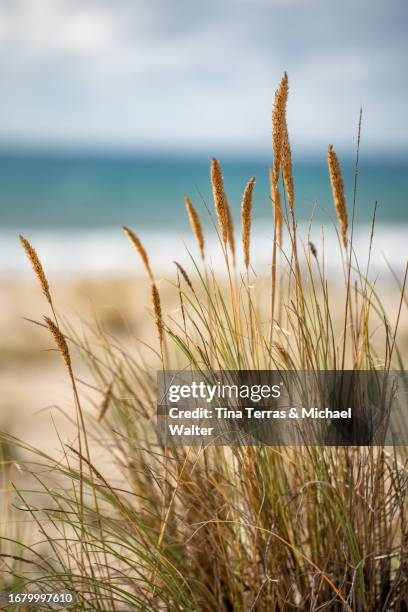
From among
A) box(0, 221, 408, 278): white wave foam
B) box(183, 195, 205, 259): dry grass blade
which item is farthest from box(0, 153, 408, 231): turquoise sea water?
box(183, 195, 205, 259): dry grass blade

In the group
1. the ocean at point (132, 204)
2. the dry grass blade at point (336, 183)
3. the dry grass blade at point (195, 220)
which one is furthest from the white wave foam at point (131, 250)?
the dry grass blade at point (336, 183)

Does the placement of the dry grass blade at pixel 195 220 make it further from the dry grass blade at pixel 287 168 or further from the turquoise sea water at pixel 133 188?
the turquoise sea water at pixel 133 188

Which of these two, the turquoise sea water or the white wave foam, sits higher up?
the turquoise sea water

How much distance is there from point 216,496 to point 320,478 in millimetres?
196

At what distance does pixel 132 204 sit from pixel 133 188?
4001 millimetres

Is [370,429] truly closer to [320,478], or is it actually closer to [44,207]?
[320,478]

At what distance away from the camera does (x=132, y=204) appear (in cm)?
2588

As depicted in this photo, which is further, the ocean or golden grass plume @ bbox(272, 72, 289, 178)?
the ocean

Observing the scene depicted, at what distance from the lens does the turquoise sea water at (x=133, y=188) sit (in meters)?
21.1

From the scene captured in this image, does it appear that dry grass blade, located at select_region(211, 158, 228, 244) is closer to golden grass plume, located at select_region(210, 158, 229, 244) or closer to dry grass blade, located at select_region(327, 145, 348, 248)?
golden grass plume, located at select_region(210, 158, 229, 244)

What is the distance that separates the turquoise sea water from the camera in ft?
69.4

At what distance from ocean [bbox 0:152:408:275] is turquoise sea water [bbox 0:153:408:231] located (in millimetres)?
51

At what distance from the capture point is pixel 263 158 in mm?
40812

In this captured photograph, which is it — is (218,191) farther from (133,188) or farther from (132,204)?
(133,188)
